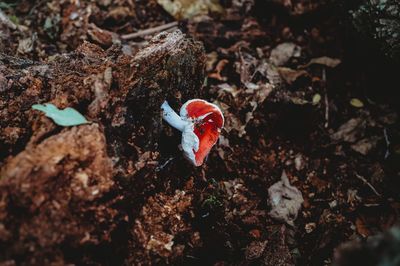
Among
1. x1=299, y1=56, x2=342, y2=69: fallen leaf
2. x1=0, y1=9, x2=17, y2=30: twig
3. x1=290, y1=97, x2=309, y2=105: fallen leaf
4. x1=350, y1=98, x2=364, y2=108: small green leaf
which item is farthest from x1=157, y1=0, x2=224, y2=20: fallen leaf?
x1=350, y1=98, x2=364, y2=108: small green leaf

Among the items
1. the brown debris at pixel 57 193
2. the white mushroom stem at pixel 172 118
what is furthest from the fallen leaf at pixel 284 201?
the brown debris at pixel 57 193

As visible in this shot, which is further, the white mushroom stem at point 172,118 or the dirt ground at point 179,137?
the white mushroom stem at point 172,118

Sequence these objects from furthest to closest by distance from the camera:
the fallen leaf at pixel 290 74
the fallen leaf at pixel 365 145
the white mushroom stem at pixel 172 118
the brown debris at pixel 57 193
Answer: the fallen leaf at pixel 290 74 → the fallen leaf at pixel 365 145 → the white mushroom stem at pixel 172 118 → the brown debris at pixel 57 193

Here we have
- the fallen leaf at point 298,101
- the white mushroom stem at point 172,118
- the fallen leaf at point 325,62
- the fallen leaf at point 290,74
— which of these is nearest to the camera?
the white mushroom stem at point 172,118

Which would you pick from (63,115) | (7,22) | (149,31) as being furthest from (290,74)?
(7,22)

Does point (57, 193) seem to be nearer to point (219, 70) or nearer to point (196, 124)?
point (196, 124)

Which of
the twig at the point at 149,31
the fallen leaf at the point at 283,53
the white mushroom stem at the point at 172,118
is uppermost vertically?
the twig at the point at 149,31

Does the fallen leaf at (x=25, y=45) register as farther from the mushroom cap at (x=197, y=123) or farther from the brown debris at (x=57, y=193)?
the brown debris at (x=57, y=193)

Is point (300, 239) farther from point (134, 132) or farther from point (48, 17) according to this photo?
point (48, 17)

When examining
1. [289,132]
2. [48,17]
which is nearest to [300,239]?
[289,132]
